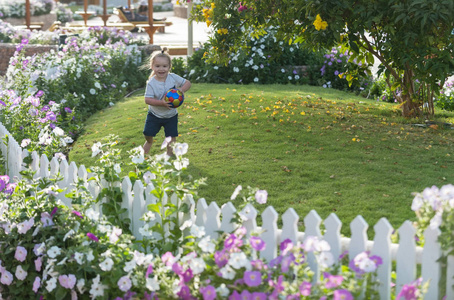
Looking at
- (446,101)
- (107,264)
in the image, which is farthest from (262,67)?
(107,264)

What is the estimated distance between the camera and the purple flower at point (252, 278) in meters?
2.59

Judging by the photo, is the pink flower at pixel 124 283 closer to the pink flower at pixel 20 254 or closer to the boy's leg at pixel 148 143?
the pink flower at pixel 20 254

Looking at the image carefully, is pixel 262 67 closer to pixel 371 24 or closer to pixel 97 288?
pixel 371 24

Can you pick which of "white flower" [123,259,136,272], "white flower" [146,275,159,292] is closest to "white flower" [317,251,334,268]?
"white flower" [146,275,159,292]

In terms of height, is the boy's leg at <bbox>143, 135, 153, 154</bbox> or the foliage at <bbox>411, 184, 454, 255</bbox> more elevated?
the foliage at <bbox>411, 184, 454, 255</bbox>

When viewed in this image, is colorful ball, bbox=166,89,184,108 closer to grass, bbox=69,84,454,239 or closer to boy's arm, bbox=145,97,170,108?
boy's arm, bbox=145,97,170,108

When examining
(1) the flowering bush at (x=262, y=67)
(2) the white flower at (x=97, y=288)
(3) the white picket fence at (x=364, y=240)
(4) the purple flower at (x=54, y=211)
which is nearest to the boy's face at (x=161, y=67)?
(4) the purple flower at (x=54, y=211)

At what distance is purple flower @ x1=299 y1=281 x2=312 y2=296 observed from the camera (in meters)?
2.52

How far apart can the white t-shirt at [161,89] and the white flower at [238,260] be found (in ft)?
10.5

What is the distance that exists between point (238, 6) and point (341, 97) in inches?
123

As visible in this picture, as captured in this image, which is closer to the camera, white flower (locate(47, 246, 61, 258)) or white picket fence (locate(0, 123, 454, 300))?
white picket fence (locate(0, 123, 454, 300))

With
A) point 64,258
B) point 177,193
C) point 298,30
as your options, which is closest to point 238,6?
point 298,30

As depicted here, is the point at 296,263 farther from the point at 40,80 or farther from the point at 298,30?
the point at 40,80

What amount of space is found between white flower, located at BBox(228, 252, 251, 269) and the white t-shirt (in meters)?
3.21
